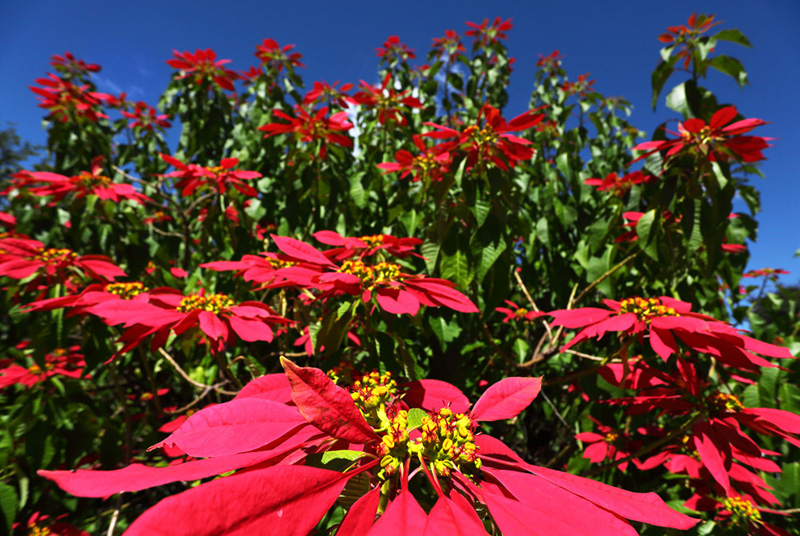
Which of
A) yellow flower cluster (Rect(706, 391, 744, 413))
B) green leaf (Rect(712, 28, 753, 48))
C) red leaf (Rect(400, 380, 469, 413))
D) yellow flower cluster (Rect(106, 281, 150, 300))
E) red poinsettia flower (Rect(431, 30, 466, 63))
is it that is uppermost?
red poinsettia flower (Rect(431, 30, 466, 63))

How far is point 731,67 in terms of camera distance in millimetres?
1344

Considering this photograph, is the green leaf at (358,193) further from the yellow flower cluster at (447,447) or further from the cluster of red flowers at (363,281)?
the yellow flower cluster at (447,447)

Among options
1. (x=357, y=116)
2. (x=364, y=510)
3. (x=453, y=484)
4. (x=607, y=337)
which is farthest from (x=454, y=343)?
(x=357, y=116)

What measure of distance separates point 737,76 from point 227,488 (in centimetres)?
191

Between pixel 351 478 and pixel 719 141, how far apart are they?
60.8 inches

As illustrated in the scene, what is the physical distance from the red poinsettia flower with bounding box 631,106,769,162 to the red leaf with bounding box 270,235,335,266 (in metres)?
1.18

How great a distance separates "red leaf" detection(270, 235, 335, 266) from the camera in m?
0.90

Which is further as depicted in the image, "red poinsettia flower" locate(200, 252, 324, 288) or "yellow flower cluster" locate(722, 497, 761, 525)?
"yellow flower cluster" locate(722, 497, 761, 525)

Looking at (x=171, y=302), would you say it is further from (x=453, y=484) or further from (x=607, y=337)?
(x=607, y=337)

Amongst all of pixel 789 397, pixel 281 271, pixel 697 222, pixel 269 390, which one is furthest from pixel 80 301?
pixel 789 397

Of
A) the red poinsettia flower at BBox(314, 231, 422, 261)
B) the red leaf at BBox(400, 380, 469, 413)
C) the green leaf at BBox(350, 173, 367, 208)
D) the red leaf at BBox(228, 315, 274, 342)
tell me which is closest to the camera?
the red leaf at BBox(400, 380, 469, 413)

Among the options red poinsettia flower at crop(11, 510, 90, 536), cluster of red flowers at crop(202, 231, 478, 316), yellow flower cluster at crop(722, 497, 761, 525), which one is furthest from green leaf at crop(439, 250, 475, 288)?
red poinsettia flower at crop(11, 510, 90, 536)

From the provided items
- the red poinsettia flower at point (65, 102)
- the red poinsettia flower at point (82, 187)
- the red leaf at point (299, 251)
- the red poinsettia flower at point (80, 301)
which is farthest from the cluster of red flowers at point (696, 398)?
the red poinsettia flower at point (65, 102)

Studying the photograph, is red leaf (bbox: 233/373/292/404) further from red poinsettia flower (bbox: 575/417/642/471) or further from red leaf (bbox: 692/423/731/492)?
red poinsettia flower (bbox: 575/417/642/471)
